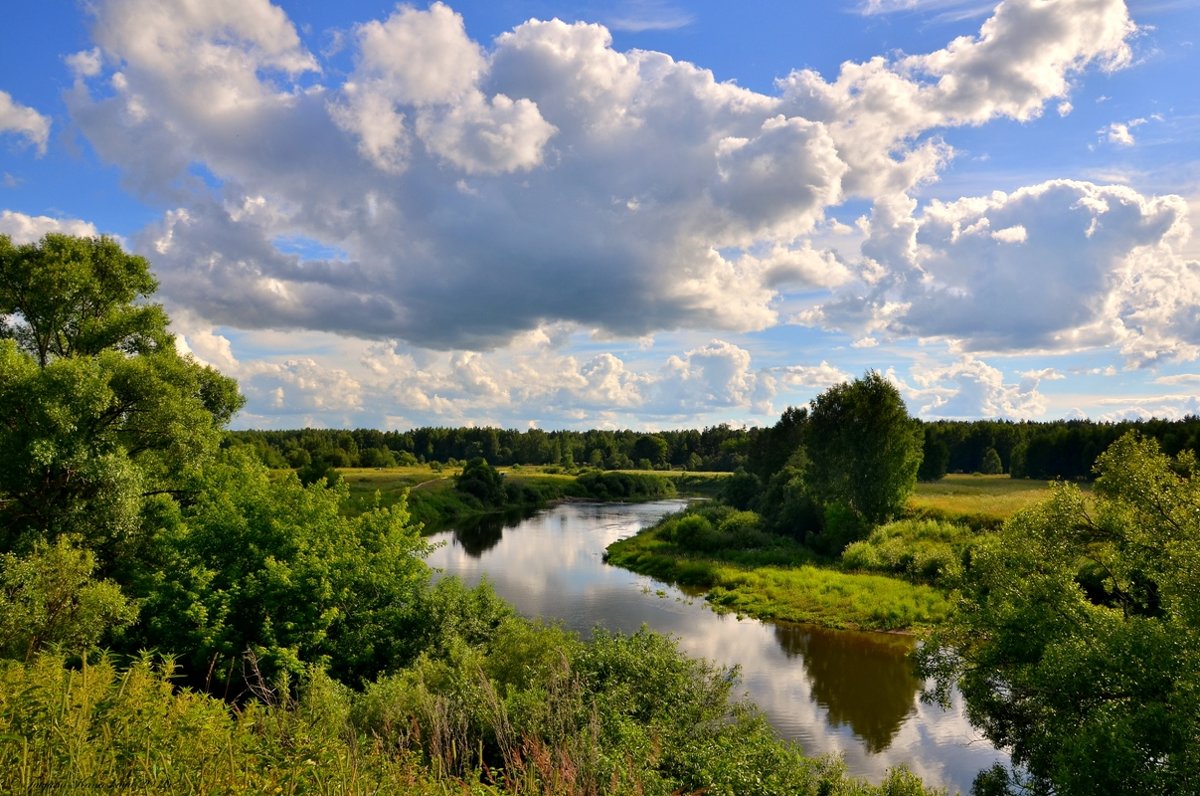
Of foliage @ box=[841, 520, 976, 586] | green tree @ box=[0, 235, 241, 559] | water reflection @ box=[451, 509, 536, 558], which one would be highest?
green tree @ box=[0, 235, 241, 559]

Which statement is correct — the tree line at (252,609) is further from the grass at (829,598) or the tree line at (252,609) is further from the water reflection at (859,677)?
the grass at (829,598)

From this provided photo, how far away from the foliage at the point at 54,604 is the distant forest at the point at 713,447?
20052 millimetres

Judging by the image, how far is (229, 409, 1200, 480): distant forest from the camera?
85.4m

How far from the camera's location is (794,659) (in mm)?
29922

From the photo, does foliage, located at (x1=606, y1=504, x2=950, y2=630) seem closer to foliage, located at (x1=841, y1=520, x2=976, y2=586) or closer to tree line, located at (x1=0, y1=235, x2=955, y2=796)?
foliage, located at (x1=841, y1=520, x2=976, y2=586)

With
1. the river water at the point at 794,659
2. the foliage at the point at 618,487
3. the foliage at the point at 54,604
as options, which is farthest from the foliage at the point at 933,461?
the foliage at the point at 54,604

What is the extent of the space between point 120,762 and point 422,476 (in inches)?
4470

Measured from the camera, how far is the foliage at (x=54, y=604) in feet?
50.2

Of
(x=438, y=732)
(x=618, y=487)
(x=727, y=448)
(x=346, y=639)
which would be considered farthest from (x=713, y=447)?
(x=438, y=732)

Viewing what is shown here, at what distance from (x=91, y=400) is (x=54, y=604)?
5.86 m

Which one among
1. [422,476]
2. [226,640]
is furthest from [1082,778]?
[422,476]

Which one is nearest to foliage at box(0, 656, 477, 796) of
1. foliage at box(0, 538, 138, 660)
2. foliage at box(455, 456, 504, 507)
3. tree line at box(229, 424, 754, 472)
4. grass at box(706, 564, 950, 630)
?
foliage at box(0, 538, 138, 660)

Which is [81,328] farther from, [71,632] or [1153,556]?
[1153,556]

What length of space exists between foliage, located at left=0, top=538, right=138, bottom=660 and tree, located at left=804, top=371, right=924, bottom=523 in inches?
1939
